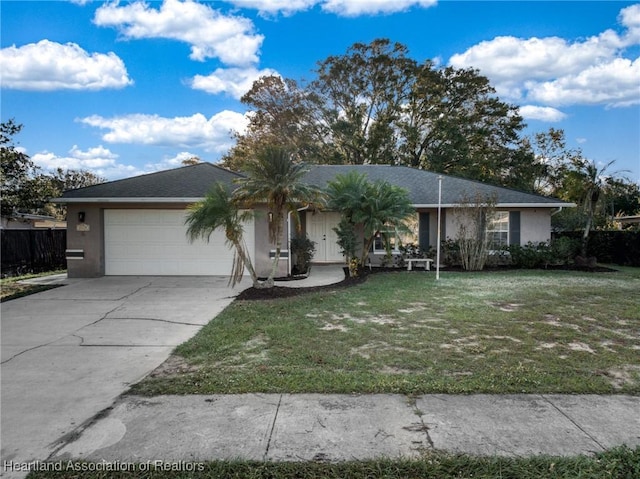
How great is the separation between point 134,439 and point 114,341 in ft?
10.3

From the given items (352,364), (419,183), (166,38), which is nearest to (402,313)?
(352,364)

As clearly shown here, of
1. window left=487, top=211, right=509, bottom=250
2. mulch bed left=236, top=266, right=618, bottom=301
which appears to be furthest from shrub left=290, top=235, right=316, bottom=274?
window left=487, top=211, right=509, bottom=250

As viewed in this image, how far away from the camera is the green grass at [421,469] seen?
8.32 feet

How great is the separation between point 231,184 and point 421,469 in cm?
951

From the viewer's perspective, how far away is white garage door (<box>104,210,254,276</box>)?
12305 mm

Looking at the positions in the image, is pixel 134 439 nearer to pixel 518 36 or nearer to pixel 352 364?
pixel 352 364

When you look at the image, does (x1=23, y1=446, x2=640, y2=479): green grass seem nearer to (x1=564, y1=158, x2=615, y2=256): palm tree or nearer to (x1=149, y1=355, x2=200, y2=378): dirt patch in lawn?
(x1=149, y1=355, x2=200, y2=378): dirt patch in lawn

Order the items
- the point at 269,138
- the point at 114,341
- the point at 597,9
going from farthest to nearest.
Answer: the point at 269,138 < the point at 597,9 < the point at 114,341

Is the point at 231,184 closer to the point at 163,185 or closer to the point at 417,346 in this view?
the point at 163,185

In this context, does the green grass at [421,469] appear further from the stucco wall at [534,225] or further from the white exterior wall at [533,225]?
the stucco wall at [534,225]

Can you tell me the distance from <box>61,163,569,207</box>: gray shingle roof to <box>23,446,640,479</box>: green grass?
8787 mm

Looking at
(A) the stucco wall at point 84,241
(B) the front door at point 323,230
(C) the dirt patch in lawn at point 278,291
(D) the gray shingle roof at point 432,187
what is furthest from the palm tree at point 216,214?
(B) the front door at point 323,230

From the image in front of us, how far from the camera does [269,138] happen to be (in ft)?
93.7

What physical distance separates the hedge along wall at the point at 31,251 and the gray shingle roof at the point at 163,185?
2861 millimetres
